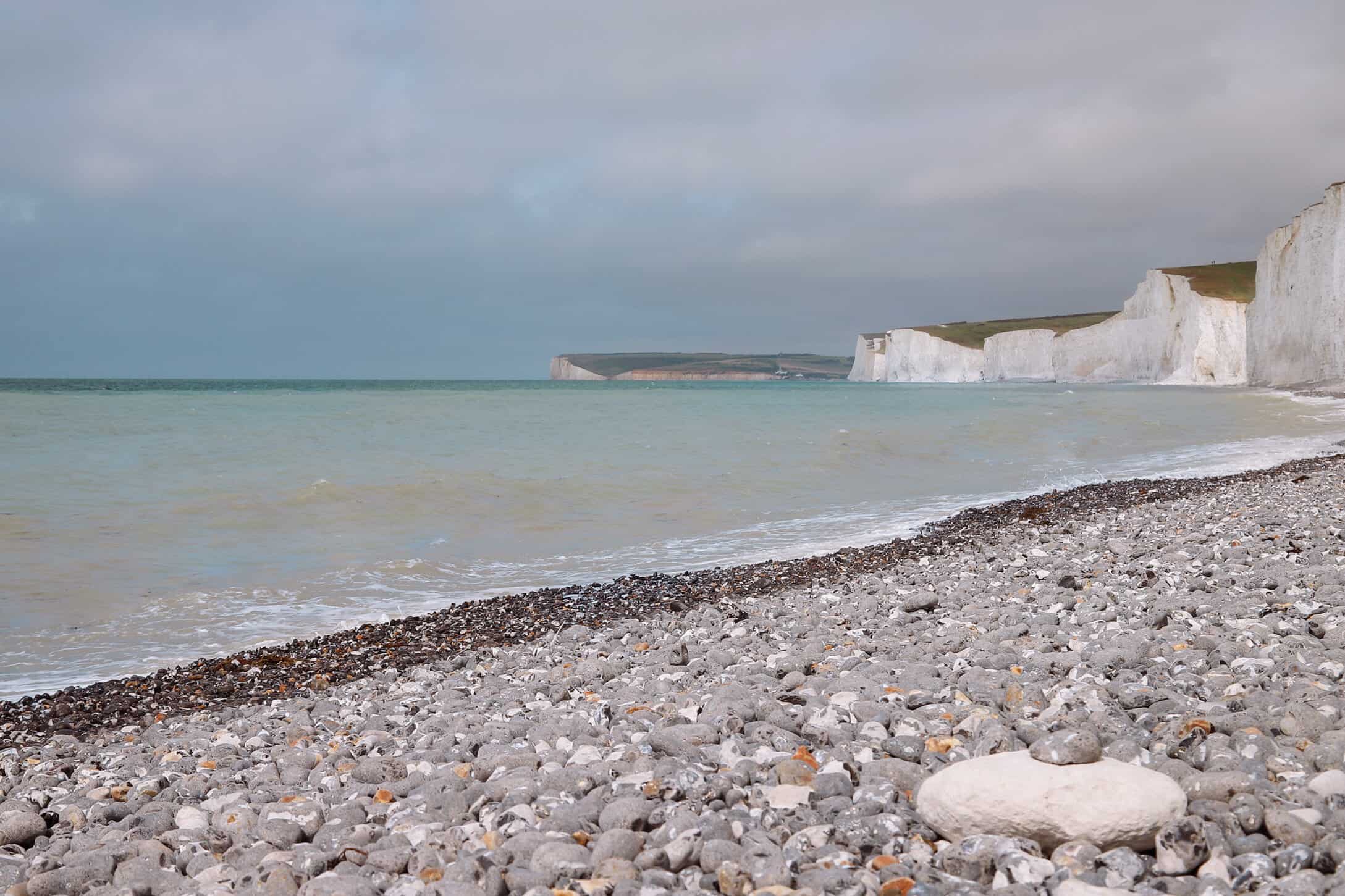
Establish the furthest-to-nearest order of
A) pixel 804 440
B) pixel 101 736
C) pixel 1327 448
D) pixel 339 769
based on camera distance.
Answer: pixel 804 440 → pixel 1327 448 → pixel 101 736 → pixel 339 769

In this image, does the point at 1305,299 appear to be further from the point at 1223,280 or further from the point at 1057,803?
the point at 1057,803

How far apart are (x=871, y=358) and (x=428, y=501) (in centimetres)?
13864

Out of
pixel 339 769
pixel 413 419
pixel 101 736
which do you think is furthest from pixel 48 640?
pixel 413 419

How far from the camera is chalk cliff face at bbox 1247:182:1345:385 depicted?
41531 mm

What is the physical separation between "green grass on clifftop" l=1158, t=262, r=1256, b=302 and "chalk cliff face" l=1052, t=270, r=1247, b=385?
0.74 metres

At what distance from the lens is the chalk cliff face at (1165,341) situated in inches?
2502

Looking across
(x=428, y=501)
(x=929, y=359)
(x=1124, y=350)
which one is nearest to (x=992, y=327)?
(x=929, y=359)

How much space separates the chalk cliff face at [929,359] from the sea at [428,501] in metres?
86.0

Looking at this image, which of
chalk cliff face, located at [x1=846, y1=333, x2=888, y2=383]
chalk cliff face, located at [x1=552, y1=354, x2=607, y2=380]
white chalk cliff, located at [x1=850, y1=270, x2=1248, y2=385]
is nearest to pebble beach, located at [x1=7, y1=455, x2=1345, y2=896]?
white chalk cliff, located at [x1=850, y1=270, x2=1248, y2=385]

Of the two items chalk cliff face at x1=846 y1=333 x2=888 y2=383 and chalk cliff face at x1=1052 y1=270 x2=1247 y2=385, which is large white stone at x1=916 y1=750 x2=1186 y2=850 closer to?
chalk cliff face at x1=1052 y1=270 x2=1247 y2=385

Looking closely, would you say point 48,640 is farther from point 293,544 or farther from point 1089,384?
point 1089,384

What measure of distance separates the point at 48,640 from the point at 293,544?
143 inches

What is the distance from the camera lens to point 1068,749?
7.97ft

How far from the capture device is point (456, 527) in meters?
11.6
